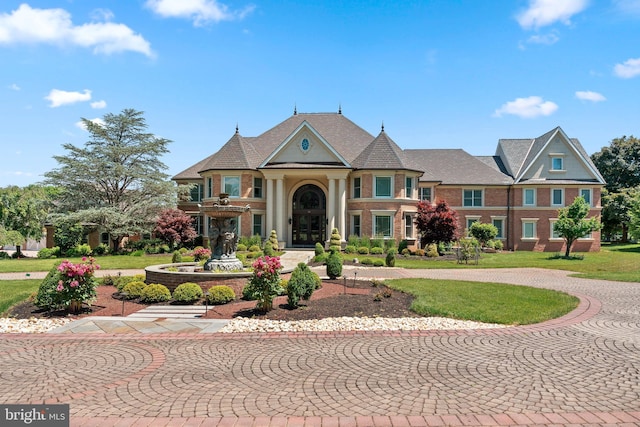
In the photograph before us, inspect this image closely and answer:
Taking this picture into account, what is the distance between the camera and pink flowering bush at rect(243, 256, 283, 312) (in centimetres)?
1062

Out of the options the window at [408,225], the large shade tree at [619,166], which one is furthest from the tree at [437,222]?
the large shade tree at [619,166]

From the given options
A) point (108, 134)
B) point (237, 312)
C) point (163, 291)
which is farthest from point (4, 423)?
point (108, 134)

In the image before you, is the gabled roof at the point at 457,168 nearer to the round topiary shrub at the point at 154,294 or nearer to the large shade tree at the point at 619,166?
the large shade tree at the point at 619,166

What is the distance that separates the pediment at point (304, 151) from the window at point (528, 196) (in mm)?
17857

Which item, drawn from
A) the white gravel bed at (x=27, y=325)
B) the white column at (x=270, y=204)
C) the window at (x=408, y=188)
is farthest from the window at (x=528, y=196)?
the white gravel bed at (x=27, y=325)

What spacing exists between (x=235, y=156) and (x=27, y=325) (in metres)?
24.9

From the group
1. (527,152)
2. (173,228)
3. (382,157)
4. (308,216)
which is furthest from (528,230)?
(173,228)

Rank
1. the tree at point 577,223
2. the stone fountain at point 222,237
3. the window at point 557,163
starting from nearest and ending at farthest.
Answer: the stone fountain at point 222,237 < the tree at point 577,223 < the window at point 557,163

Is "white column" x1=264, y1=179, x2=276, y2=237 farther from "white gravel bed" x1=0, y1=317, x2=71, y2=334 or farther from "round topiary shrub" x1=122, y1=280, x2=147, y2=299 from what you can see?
"white gravel bed" x1=0, y1=317, x2=71, y2=334

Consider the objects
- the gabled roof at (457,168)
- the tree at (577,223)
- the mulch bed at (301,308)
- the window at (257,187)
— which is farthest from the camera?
the gabled roof at (457,168)

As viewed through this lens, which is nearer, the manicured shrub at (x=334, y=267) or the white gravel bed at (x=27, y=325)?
the white gravel bed at (x=27, y=325)

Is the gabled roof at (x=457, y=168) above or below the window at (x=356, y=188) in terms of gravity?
above

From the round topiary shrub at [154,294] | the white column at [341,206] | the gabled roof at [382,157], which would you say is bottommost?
the round topiary shrub at [154,294]

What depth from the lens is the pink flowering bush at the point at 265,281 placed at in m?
10.6
